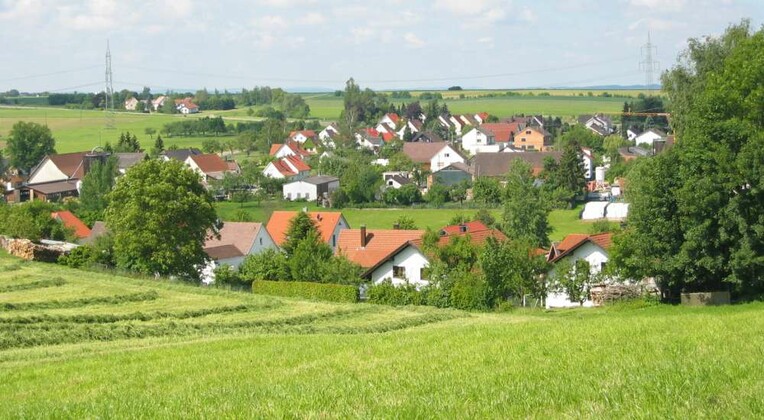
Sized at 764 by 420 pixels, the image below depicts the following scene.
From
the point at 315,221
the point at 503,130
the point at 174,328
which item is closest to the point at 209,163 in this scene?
the point at 315,221

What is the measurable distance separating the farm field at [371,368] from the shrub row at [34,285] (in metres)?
6.81

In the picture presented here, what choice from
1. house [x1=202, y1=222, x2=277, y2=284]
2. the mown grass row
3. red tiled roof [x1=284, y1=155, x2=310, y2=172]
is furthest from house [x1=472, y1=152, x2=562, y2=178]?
the mown grass row

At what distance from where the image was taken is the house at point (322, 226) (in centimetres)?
6756

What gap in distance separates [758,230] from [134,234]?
1248 inches

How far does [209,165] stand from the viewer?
124938 millimetres

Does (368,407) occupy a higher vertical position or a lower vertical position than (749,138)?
lower

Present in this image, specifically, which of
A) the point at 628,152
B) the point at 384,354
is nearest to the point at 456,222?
the point at 384,354

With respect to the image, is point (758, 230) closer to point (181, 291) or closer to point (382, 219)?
point (181, 291)

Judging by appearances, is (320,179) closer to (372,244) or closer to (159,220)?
(372,244)

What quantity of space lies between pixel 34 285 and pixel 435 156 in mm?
105045

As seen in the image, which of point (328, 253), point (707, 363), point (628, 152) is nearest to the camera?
point (707, 363)

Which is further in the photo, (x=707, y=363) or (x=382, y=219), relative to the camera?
(x=382, y=219)

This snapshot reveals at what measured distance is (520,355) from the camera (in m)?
17.9

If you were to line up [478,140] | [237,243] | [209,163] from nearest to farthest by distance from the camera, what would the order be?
1. [237,243]
2. [209,163]
3. [478,140]
